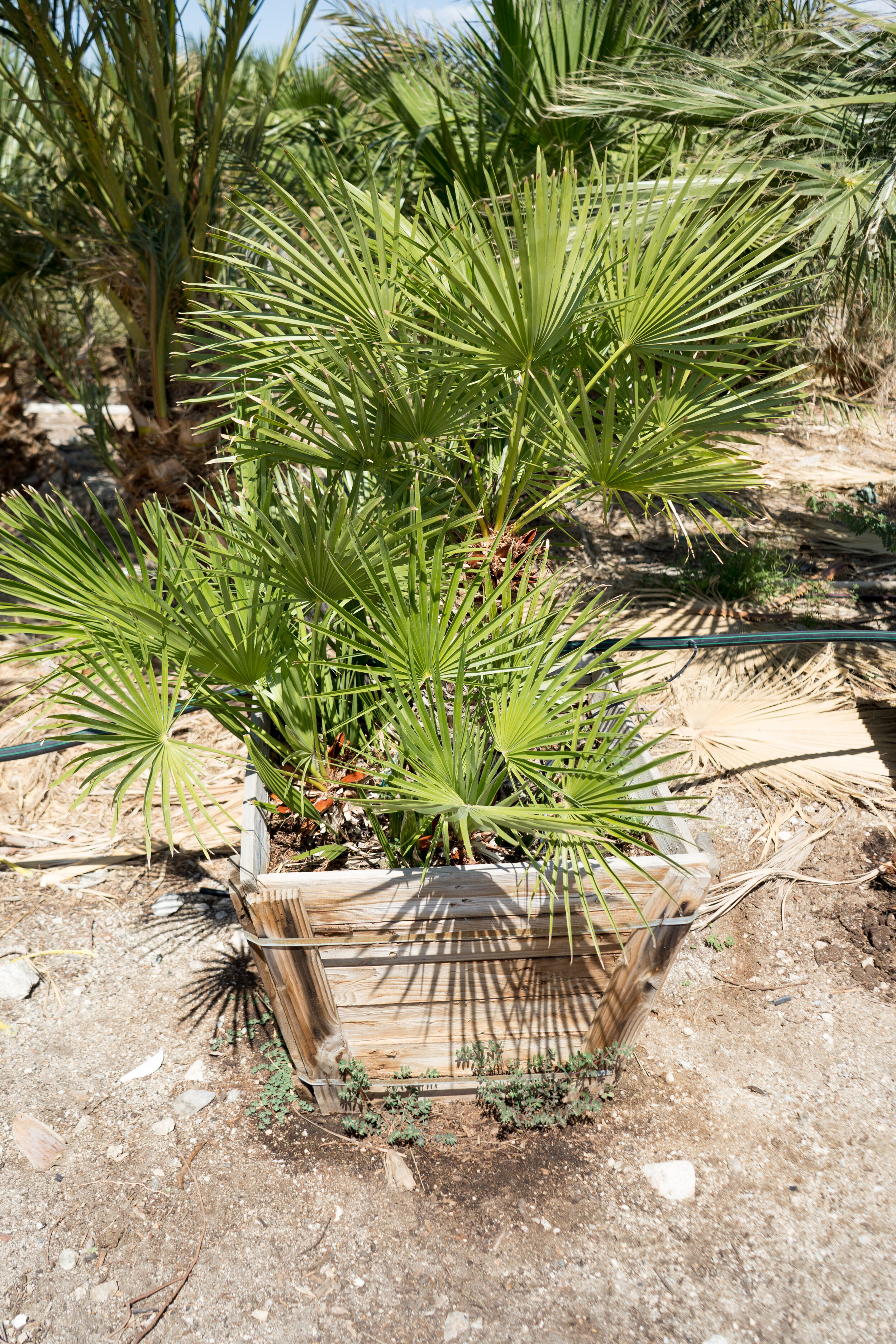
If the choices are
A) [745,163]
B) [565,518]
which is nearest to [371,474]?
[745,163]

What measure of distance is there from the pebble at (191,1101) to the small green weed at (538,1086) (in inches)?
22.6

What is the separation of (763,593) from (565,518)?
3.50ft

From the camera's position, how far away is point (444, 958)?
1.57m

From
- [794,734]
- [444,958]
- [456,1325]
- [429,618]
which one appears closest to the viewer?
[429,618]

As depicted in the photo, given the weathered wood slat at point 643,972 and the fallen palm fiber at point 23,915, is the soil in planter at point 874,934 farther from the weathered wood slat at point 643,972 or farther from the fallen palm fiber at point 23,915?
the fallen palm fiber at point 23,915

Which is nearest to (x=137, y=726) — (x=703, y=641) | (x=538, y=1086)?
(x=538, y=1086)

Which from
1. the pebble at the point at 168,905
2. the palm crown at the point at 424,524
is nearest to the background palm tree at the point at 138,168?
the palm crown at the point at 424,524

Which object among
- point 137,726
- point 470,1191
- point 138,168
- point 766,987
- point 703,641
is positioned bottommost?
point 766,987

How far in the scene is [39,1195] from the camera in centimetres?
164

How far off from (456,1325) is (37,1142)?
3.03 feet

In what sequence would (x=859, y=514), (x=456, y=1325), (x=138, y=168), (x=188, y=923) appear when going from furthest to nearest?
(x=859, y=514) → (x=138, y=168) → (x=188, y=923) → (x=456, y=1325)

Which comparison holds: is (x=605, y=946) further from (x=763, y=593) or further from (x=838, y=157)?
(x=838, y=157)

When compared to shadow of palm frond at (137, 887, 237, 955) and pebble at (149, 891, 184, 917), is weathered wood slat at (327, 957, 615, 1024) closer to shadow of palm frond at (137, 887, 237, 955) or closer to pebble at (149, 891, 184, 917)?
shadow of palm frond at (137, 887, 237, 955)

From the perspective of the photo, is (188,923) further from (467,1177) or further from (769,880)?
(769,880)
